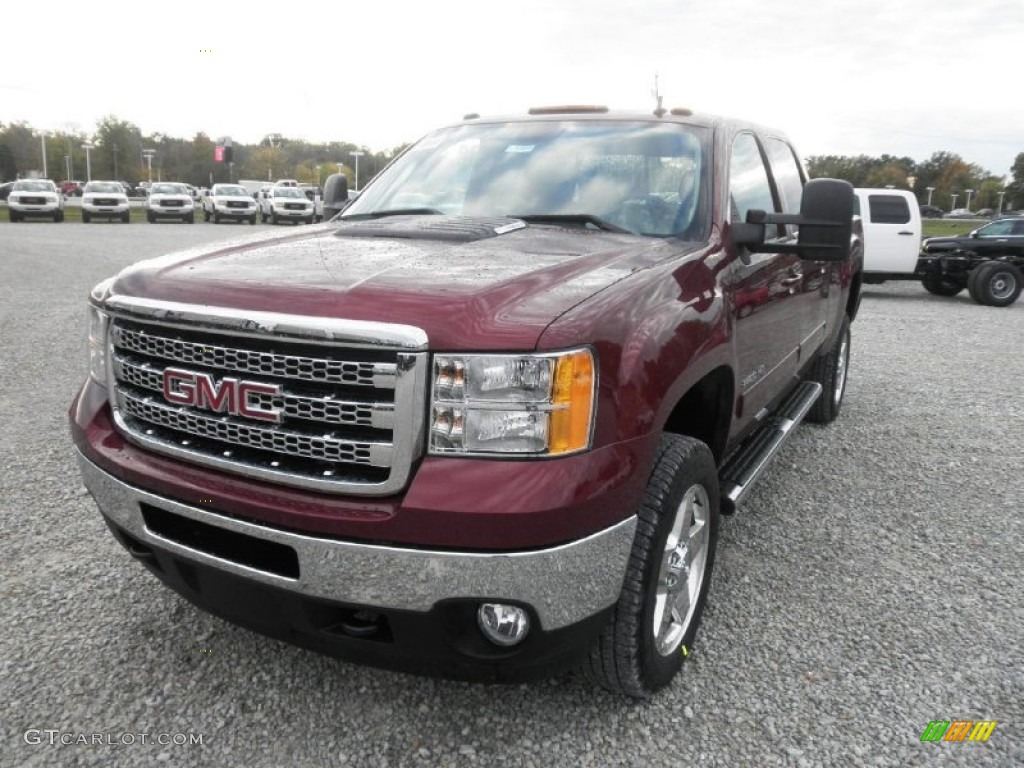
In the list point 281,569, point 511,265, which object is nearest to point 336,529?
point 281,569

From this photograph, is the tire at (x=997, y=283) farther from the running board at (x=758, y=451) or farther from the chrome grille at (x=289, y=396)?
the chrome grille at (x=289, y=396)

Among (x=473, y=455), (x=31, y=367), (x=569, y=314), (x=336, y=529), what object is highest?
(x=569, y=314)

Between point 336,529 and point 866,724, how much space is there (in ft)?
5.68

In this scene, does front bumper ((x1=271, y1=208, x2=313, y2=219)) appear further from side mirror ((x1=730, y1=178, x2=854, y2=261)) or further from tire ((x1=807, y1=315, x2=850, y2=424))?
side mirror ((x1=730, y1=178, x2=854, y2=261))

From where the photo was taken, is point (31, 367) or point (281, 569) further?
point (31, 367)

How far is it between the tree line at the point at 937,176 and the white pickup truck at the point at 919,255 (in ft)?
298

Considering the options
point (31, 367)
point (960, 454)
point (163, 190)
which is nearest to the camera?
point (960, 454)

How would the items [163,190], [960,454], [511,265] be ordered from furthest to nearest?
[163,190]
[960,454]
[511,265]

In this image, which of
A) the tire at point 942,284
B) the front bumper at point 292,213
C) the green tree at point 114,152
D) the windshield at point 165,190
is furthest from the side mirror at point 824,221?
the green tree at point 114,152

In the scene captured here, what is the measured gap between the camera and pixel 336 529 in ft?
6.71

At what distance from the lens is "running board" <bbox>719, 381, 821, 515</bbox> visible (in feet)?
10.6

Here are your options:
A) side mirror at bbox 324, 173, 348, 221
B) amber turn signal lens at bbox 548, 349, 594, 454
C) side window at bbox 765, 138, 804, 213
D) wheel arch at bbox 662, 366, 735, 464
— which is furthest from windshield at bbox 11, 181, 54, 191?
amber turn signal lens at bbox 548, 349, 594, 454

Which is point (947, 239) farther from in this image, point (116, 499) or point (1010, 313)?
point (116, 499)

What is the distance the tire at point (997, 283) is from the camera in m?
14.1
